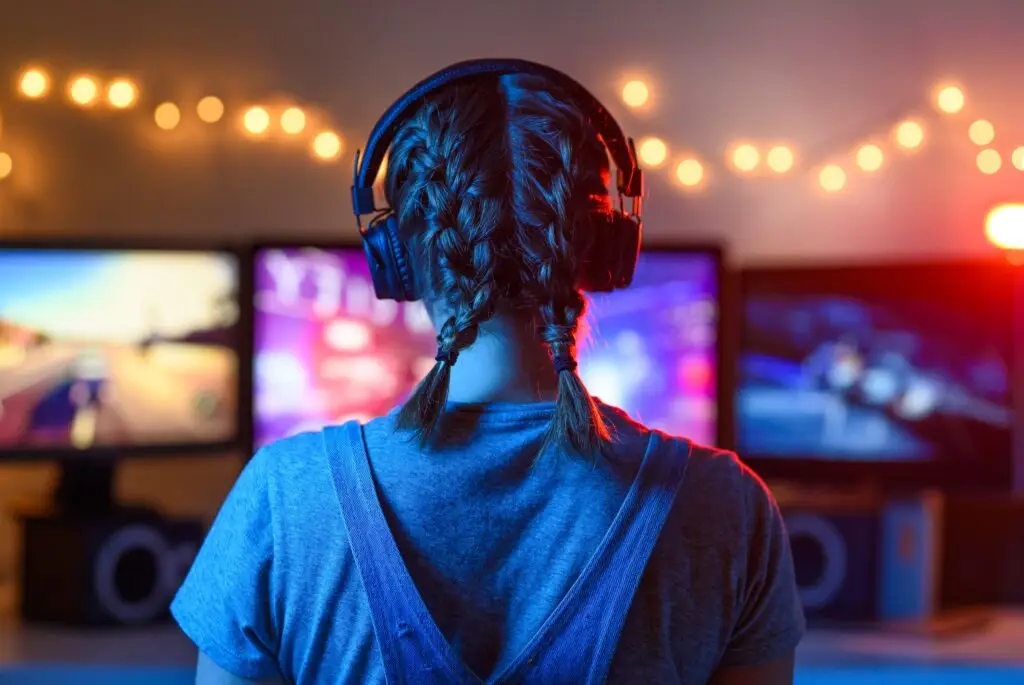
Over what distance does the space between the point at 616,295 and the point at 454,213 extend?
97 centimetres

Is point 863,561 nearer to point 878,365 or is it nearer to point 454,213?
point 878,365

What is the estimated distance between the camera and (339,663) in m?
0.63

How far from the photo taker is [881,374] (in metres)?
1.53

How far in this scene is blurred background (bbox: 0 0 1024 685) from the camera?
1480 mm

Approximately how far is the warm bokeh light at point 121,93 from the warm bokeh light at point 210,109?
0.11 meters

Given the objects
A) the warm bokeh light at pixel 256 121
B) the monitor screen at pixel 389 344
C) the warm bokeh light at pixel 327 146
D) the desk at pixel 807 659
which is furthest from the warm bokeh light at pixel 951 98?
the warm bokeh light at pixel 256 121

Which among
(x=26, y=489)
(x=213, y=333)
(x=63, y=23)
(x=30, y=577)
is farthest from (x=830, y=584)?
(x=63, y=23)

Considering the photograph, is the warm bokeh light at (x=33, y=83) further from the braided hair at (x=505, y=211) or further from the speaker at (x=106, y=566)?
the braided hair at (x=505, y=211)

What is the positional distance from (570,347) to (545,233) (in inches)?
2.8

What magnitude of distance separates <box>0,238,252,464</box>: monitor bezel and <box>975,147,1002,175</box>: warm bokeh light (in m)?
1.26

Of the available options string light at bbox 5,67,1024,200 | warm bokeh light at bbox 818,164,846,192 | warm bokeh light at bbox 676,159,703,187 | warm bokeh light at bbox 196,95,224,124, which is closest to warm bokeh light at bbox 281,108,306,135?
string light at bbox 5,67,1024,200

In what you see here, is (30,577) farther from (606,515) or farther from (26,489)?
(606,515)

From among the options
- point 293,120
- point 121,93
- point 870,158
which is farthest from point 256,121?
point 870,158

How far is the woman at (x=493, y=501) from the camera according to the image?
613mm
